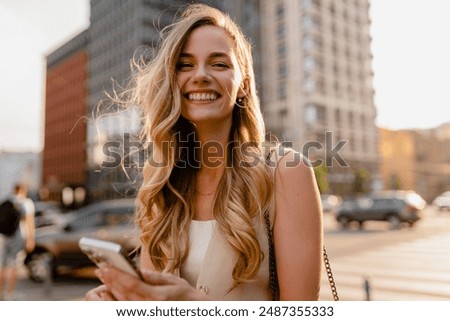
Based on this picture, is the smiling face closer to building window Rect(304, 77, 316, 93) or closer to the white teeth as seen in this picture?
the white teeth

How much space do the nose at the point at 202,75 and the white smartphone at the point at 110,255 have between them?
2.06 ft

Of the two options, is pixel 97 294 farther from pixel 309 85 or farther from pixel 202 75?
pixel 309 85

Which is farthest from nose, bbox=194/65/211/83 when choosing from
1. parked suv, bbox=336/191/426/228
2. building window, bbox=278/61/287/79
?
building window, bbox=278/61/287/79

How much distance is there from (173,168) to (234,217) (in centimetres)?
40

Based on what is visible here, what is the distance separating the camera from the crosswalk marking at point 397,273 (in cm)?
513

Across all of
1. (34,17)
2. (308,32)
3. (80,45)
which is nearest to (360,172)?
(308,32)

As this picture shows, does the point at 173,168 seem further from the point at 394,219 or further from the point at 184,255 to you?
the point at 394,219

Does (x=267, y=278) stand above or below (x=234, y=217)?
below

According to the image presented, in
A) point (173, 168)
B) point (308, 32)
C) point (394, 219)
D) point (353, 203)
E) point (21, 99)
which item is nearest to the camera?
point (173, 168)

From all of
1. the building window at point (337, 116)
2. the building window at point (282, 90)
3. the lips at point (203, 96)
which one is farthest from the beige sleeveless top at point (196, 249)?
the building window at point (282, 90)

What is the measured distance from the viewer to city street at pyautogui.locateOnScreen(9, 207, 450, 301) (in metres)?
5.18

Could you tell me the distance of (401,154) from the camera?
136ft

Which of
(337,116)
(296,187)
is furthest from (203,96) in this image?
(337,116)

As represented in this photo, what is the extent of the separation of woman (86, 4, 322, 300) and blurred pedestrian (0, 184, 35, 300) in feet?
14.7
